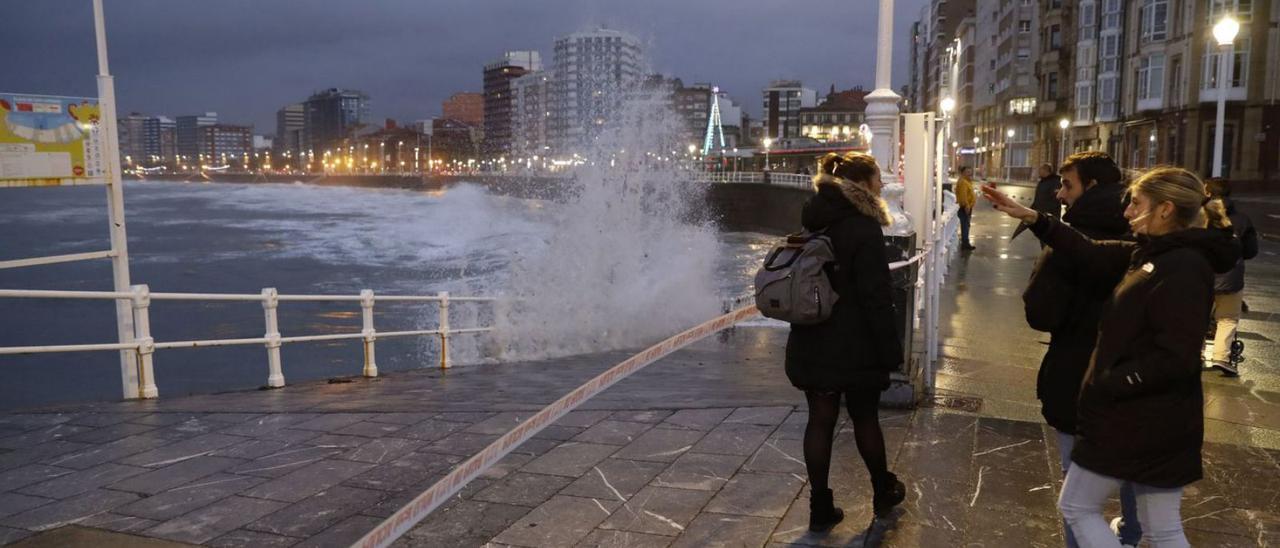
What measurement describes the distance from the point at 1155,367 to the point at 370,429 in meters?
4.80

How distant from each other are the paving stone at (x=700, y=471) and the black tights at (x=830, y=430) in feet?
2.77

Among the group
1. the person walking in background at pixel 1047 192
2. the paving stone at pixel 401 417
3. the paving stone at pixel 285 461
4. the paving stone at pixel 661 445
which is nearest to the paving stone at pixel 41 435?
the paving stone at pixel 285 461

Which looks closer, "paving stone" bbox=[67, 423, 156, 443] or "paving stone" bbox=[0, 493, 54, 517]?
"paving stone" bbox=[0, 493, 54, 517]

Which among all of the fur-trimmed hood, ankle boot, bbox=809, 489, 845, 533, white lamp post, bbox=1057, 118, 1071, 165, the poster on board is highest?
white lamp post, bbox=1057, 118, 1071, 165

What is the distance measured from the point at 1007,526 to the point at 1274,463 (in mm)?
2136

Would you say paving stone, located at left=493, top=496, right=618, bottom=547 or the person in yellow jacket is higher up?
the person in yellow jacket

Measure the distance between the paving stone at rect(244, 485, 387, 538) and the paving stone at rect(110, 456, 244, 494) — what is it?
871 mm

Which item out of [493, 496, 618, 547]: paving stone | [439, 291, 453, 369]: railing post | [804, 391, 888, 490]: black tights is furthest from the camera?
[439, 291, 453, 369]: railing post

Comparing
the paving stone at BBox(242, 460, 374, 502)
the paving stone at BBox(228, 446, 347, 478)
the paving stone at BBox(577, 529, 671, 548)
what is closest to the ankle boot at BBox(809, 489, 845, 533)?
the paving stone at BBox(577, 529, 671, 548)

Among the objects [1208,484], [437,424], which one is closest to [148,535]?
[437,424]

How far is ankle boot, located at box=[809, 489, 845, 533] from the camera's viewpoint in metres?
3.96

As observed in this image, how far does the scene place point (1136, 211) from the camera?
2.92 m

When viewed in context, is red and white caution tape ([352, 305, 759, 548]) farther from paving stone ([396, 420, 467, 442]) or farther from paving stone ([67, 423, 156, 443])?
paving stone ([67, 423, 156, 443])

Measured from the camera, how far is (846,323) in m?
3.74
